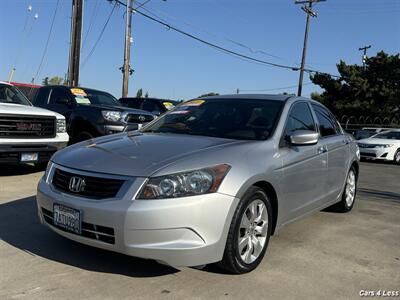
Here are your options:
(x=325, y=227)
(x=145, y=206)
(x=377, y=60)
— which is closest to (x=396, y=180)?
(x=325, y=227)

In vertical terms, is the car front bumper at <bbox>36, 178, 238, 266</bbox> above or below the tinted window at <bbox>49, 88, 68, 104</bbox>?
below

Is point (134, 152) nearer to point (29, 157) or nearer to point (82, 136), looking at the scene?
point (29, 157)

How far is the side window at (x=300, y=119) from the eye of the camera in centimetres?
472

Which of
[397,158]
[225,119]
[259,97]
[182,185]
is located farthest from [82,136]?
[397,158]

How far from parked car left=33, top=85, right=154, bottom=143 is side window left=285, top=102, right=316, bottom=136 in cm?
409

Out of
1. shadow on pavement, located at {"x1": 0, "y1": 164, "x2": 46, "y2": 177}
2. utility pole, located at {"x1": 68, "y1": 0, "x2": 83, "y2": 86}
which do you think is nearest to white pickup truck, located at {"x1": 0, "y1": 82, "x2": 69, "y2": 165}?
shadow on pavement, located at {"x1": 0, "y1": 164, "x2": 46, "y2": 177}

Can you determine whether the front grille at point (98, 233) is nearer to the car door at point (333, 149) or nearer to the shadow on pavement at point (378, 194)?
the car door at point (333, 149)

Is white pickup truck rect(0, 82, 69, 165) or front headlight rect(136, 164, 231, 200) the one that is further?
white pickup truck rect(0, 82, 69, 165)

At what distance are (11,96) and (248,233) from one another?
275 inches

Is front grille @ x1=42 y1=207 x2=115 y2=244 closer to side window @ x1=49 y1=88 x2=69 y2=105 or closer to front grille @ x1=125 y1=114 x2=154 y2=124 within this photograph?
front grille @ x1=125 y1=114 x2=154 y2=124

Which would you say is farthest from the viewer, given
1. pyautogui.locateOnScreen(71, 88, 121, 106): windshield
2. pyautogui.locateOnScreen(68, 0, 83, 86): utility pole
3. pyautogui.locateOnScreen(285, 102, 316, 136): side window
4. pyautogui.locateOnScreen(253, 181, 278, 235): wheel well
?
pyautogui.locateOnScreen(68, 0, 83, 86): utility pole

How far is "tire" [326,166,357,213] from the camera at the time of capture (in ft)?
20.5

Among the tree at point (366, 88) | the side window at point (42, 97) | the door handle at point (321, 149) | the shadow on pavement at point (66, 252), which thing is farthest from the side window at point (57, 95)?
the tree at point (366, 88)

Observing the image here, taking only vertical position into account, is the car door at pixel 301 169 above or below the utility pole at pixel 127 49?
below
